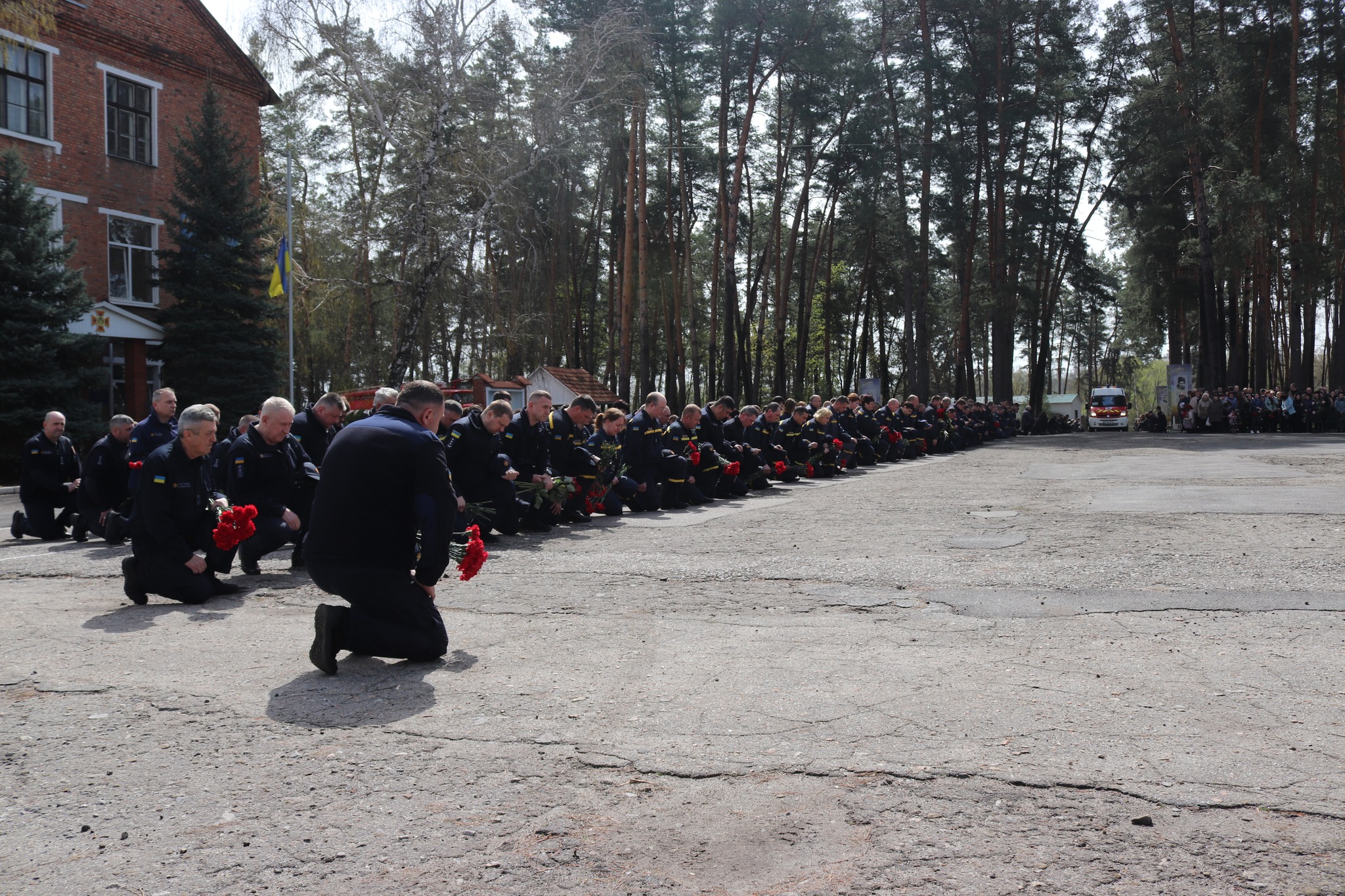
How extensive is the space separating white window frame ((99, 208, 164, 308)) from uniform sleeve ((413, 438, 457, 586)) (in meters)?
25.0

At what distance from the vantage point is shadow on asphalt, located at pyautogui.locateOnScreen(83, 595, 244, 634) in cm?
723

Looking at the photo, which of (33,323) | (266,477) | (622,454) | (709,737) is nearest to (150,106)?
(33,323)

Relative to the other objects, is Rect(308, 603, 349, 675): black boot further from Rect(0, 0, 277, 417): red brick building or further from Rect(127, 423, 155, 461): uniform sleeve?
Rect(0, 0, 277, 417): red brick building

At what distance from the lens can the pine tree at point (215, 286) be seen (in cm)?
2686

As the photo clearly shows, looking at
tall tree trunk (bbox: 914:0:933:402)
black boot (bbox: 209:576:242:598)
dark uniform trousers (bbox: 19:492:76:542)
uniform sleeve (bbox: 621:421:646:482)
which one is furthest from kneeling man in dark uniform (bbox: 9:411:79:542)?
tall tree trunk (bbox: 914:0:933:402)

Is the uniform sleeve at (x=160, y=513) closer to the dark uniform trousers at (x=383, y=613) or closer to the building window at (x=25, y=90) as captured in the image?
the dark uniform trousers at (x=383, y=613)

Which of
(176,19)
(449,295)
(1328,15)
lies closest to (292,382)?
(449,295)

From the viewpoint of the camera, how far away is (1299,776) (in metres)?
4.05

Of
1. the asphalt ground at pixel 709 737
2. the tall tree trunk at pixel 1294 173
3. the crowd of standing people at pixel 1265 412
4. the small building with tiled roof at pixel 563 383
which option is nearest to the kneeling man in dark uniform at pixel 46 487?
the asphalt ground at pixel 709 737

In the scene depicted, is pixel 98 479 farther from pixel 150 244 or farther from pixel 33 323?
pixel 150 244

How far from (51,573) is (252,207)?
20217 mm

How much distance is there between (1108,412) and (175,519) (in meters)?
58.4

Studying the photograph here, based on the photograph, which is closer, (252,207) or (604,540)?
(604,540)

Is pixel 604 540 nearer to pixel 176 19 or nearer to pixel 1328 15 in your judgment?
pixel 176 19
